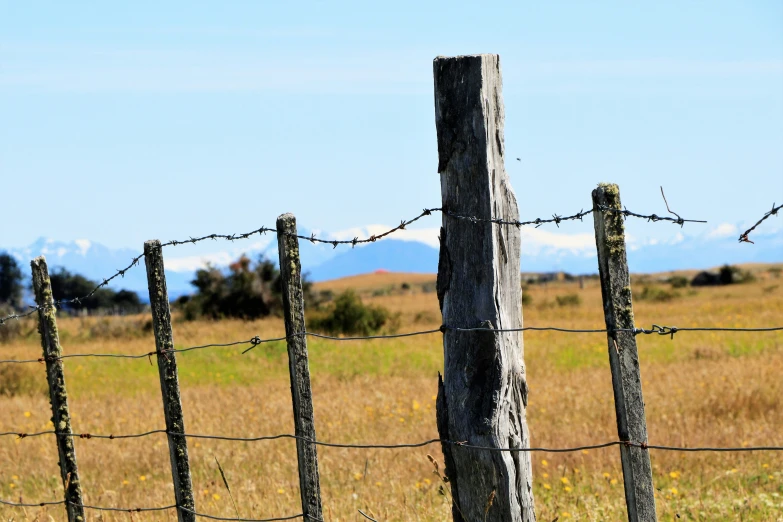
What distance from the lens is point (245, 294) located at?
105 ft

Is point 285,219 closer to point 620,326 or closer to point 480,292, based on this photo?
point 480,292


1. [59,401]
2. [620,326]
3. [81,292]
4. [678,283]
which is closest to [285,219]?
[620,326]

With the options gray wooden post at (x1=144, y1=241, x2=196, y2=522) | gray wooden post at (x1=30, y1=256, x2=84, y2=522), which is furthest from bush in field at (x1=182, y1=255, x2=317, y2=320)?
gray wooden post at (x1=144, y1=241, x2=196, y2=522)

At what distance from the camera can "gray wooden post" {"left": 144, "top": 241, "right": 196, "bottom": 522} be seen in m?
4.54

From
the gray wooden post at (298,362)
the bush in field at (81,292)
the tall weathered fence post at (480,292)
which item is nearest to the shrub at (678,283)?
the bush in field at (81,292)

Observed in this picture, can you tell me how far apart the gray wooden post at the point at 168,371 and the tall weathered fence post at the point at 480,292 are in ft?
5.47

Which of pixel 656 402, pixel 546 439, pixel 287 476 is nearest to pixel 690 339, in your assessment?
pixel 656 402

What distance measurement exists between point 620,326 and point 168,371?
2.48m

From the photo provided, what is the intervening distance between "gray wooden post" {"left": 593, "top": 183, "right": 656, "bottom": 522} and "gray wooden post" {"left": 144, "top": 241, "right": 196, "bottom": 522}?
7.69 feet

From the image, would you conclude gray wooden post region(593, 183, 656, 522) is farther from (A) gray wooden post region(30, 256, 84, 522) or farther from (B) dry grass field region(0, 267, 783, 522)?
(A) gray wooden post region(30, 256, 84, 522)

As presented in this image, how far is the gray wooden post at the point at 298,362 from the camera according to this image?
13.1 ft

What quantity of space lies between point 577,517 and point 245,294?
27.3 m

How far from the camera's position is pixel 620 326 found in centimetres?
320

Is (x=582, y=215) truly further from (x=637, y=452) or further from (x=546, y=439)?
(x=546, y=439)
